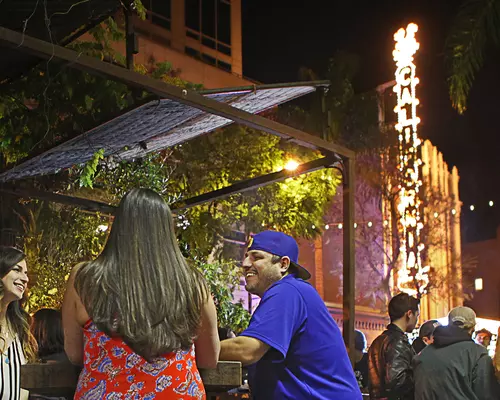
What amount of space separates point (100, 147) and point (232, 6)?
20.8 m

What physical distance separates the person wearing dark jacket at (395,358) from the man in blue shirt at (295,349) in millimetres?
3204

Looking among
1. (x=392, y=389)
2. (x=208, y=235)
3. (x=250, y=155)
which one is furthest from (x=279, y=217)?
(x=392, y=389)

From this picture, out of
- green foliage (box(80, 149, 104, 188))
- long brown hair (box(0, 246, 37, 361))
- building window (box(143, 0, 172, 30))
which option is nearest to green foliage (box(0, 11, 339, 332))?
green foliage (box(80, 149, 104, 188))

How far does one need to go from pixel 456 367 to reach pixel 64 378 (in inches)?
176

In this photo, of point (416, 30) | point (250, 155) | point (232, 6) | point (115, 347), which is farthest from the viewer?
point (416, 30)

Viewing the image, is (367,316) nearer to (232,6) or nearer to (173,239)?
(232,6)

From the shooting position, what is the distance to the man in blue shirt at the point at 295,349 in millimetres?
3805

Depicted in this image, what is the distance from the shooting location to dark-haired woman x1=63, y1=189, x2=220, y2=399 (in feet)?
10.2

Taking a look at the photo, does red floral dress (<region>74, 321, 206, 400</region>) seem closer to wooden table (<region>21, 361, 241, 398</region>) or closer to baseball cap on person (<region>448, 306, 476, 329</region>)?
wooden table (<region>21, 361, 241, 398</region>)

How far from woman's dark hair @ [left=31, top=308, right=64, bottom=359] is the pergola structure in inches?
58.1

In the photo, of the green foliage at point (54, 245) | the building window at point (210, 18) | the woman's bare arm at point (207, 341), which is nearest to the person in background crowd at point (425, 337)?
the green foliage at point (54, 245)

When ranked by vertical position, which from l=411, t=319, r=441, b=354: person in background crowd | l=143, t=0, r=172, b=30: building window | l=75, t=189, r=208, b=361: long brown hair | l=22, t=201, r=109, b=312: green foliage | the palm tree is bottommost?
l=411, t=319, r=441, b=354: person in background crowd

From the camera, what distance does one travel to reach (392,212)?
37.4 meters

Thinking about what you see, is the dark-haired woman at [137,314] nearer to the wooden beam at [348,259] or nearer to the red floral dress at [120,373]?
the red floral dress at [120,373]
